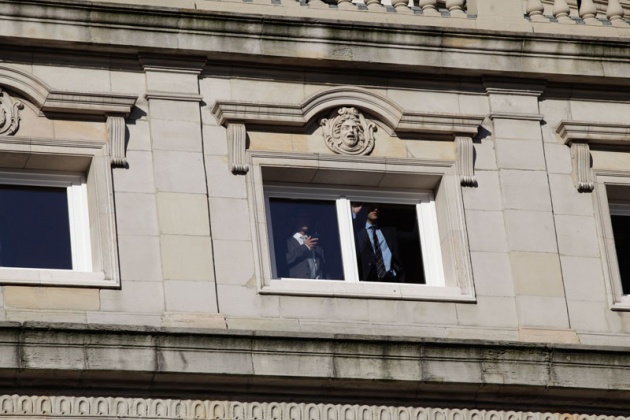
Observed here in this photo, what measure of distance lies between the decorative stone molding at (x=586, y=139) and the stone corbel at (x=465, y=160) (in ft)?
4.12

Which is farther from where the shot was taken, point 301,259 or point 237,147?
point 301,259

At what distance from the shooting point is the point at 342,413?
26891mm

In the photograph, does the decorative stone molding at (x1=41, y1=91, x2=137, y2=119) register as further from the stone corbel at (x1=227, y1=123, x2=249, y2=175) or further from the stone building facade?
the stone corbel at (x1=227, y1=123, x2=249, y2=175)

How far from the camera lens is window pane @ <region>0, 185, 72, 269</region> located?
27.6m

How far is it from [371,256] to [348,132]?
1.52 meters

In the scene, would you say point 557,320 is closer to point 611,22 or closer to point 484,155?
point 484,155

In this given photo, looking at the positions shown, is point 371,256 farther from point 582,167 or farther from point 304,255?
point 582,167

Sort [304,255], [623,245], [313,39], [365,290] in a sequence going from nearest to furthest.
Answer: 1. [365,290]
2. [304,255]
3. [313,39]
4. [623,245]

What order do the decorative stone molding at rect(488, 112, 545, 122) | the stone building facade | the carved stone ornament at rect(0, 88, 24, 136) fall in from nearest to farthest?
the stone building facade < the carved stone ornament at rect(0, 88, 24, 136) < the decorative stone molding at rect(488, 112, 545, 122)

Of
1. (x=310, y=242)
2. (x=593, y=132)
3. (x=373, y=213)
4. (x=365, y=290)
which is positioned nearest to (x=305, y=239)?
(x=310, y=242)

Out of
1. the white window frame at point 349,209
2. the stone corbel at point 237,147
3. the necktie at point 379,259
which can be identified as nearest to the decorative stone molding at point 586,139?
the white window frame at point 349,209

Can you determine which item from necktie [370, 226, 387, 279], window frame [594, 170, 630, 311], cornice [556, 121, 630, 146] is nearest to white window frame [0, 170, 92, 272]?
necktie [370, 226, 387, 279]

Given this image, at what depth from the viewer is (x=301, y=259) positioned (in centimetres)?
2861

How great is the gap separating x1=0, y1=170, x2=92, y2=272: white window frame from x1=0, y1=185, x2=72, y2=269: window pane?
0.19 feet
